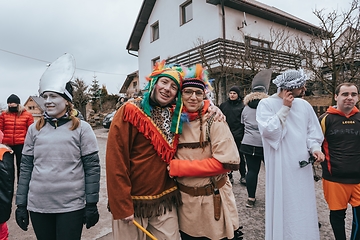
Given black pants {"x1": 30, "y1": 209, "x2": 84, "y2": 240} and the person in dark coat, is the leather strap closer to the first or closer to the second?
black pants {"x1": 30, "y1": 209, "x2": 84, "y2": 240}

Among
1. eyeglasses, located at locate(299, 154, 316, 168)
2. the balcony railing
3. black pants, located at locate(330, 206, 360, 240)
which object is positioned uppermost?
the balcony railing

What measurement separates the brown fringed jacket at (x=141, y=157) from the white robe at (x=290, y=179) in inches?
45.4

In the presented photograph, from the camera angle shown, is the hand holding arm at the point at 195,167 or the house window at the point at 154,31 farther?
the house window at the point at 154,31

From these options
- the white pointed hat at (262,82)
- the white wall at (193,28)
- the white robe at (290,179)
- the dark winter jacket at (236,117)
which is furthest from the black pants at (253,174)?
the white wall at (193,28)

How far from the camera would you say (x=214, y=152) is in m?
1.77

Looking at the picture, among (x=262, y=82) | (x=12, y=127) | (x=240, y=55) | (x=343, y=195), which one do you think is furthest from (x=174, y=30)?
(x=343, y=195)

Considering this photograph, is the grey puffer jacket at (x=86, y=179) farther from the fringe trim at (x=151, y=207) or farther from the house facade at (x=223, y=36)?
the house facade at (x=223, y=36)

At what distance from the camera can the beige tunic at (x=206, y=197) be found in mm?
1759

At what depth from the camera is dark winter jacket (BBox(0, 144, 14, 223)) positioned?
5.98 feet

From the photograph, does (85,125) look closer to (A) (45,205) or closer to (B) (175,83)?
(A) (45,205)

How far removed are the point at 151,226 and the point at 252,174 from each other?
2264mm

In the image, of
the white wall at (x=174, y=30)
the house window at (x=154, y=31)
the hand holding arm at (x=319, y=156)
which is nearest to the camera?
the hand holding arm at (x=319, y=156)

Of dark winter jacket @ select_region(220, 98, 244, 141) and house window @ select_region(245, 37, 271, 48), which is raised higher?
house window @ select_region(245, 37, 271, 48)

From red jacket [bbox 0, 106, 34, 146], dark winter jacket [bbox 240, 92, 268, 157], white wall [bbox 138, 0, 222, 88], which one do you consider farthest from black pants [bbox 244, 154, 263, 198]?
white wall [bbox 138, 0, 222, 88]
